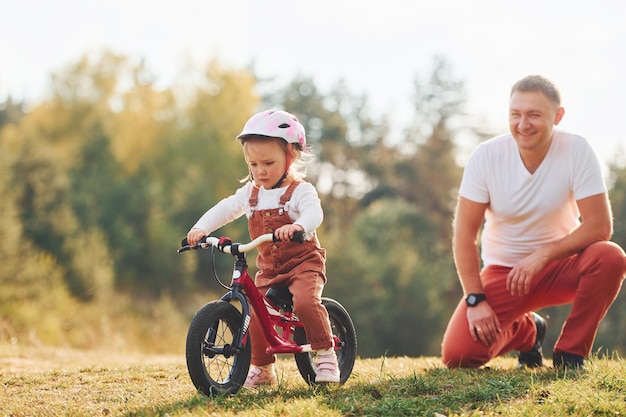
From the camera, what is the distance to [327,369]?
4.95 meters

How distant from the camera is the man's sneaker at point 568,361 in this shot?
18.5 ft

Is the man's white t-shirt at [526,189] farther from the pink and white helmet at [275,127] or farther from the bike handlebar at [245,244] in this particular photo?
the bike handlebar at [245,244]

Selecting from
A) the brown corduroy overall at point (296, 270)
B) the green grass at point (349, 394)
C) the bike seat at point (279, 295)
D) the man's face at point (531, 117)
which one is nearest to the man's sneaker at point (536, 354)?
the green grass at point (349, 394)

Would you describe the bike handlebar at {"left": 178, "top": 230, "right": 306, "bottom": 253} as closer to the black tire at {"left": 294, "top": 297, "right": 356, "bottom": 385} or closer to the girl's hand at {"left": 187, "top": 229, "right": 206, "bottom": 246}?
the girl's hand at {"left": 187, "top": 229, "right": 206, "bottom": 246}

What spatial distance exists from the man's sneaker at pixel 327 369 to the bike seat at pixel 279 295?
0.42m

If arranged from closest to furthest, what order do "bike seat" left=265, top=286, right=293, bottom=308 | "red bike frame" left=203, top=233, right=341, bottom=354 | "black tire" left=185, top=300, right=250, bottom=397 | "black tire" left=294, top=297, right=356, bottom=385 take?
"black tire" left=185, top=300, right=250, bottom=397 < "red bike frame" left=203, top=233, right=341, bottom=354 < "bike seat" left=265, top=286, right=293, bottom=308 < "black tire" left=294, top=297, right=356, bottom=385

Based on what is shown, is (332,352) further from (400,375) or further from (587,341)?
(587,341)

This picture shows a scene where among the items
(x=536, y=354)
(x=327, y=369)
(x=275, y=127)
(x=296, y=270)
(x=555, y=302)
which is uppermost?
(x=275, y=127)

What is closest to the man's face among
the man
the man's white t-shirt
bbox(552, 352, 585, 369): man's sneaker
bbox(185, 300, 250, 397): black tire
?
the man

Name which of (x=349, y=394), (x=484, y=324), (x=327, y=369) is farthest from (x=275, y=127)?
(x=484, y=324)

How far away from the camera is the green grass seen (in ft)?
13.7

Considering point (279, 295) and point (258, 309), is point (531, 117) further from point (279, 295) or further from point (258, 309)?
point (258, 309)

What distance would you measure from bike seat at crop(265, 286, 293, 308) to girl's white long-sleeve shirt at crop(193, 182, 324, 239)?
0.43 meters

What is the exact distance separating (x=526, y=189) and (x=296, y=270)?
2134mm
